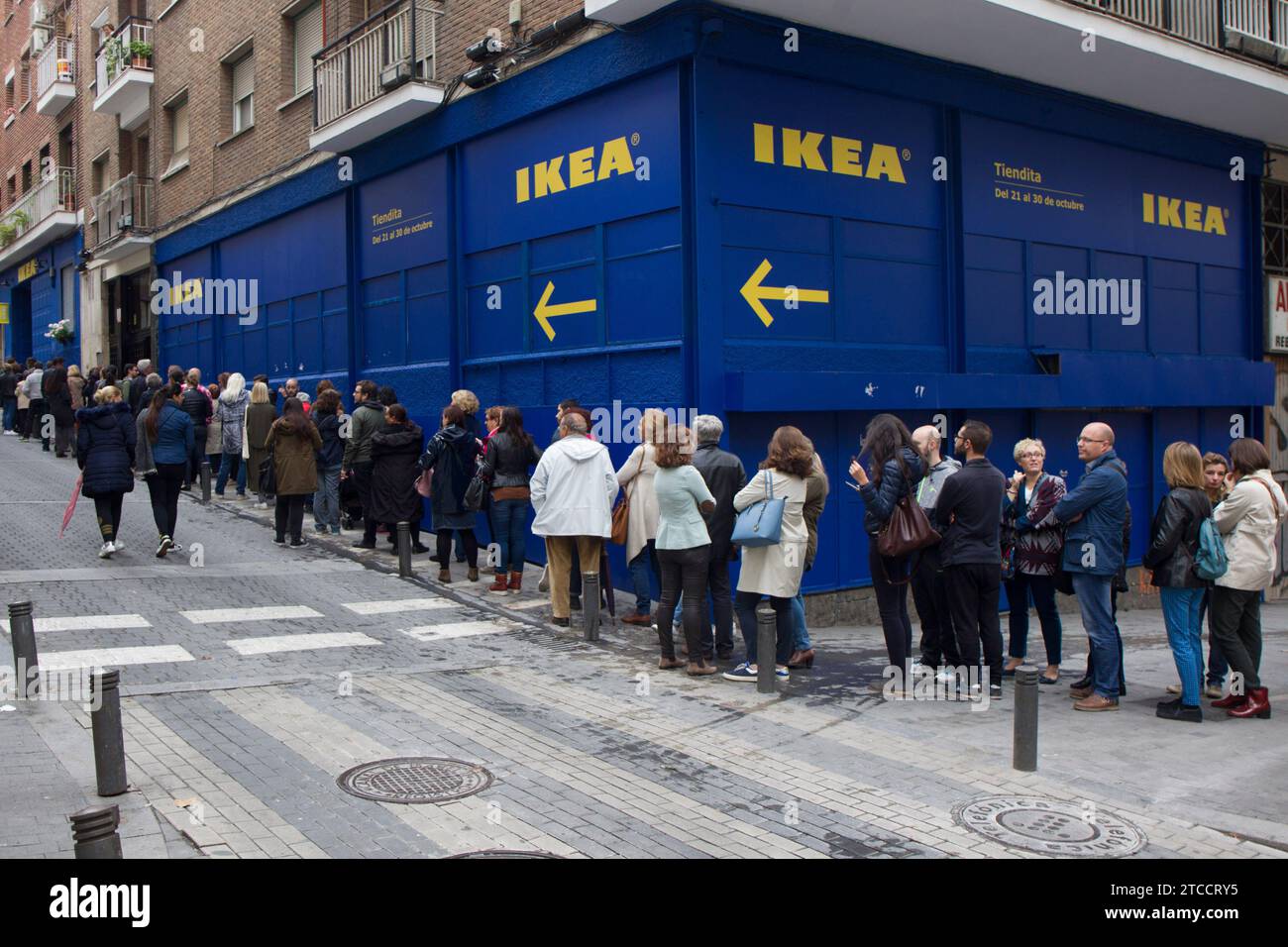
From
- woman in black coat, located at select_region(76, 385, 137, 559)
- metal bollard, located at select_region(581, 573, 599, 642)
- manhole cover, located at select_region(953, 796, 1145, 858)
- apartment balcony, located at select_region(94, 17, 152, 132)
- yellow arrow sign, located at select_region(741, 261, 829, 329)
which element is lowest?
manhole cover, located at select_region(953, 796, 1145, 858)

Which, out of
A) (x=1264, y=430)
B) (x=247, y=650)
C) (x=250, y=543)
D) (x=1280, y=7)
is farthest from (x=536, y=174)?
(x=1264, y=430)

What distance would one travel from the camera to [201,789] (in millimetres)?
Result: 5695

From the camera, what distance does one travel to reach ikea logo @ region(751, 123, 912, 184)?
11.3 metres

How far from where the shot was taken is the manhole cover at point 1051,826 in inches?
204

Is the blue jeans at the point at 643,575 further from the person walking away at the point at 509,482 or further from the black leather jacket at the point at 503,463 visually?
the black leather jacket at the point at 503,463

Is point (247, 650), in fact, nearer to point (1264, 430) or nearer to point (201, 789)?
point (201, 789)

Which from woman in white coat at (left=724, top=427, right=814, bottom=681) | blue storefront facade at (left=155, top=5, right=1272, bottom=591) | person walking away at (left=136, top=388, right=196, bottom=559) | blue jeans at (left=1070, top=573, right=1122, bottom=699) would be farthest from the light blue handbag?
person walking away at (left=136, top=388, right=196, bottom=559)

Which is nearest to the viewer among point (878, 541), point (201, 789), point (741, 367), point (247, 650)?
point (201, 789)

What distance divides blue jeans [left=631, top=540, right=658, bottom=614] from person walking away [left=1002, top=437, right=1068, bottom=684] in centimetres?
316

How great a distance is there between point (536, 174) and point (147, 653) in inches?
275

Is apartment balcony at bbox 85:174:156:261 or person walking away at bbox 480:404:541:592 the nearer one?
person walking away at bbox 480:404:541:592

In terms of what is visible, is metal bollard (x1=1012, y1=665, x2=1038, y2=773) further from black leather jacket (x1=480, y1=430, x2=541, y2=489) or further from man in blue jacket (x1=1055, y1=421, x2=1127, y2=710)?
black leather jacket (x1=480, y1=430, x2=541, y2=489)

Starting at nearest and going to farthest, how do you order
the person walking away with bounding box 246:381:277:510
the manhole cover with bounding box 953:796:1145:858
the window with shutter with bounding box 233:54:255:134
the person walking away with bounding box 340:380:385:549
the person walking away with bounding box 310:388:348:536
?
the manhole cover with bounding box 953:796:1145:858 → the person walking away with bounding box 340:380:385:549 → the person walking away with bounding box 310:388:348:536 → the person walking away with bounding box 246:381:277:510 → the window with shutter with bounding box 233:54:255:134
